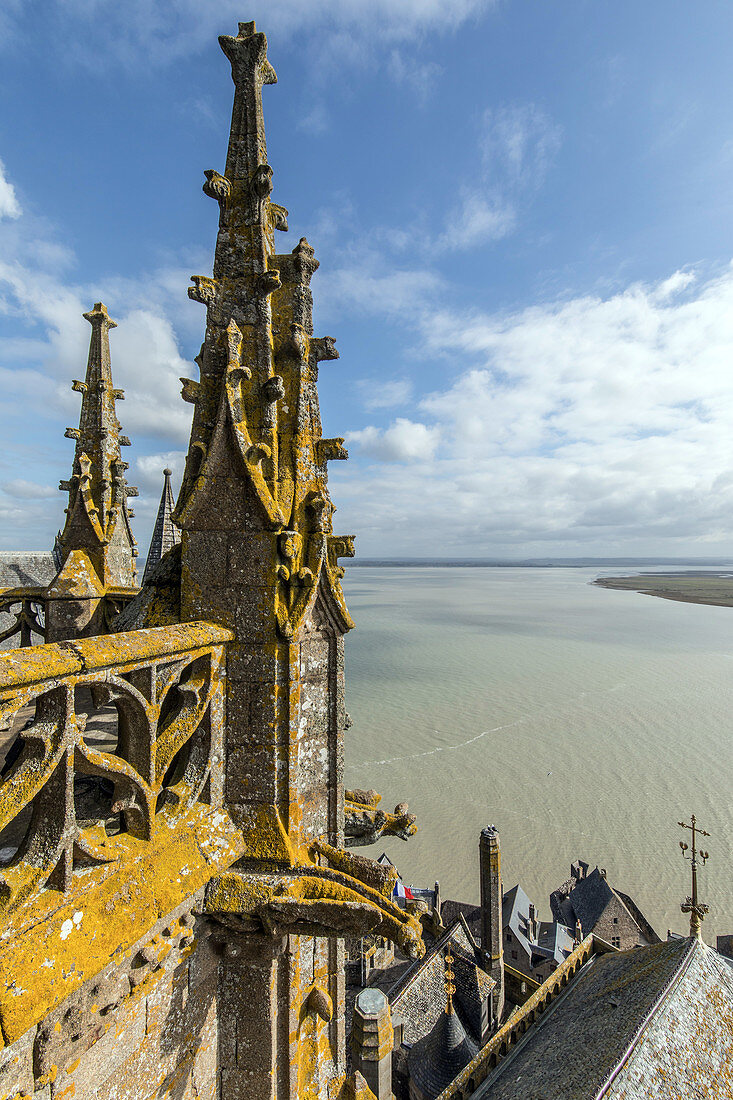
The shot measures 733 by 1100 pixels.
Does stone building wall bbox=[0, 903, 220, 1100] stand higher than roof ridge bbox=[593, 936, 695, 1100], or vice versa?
stone building wall bbox=[0, 903, 220, 1100]

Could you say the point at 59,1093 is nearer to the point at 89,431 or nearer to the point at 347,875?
the point at 347,875

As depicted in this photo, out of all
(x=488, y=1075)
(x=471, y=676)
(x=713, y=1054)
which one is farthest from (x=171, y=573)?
(x=471, y=676)

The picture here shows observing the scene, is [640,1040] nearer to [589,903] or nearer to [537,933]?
[589,903]

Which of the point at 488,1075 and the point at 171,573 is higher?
the point at 171,573

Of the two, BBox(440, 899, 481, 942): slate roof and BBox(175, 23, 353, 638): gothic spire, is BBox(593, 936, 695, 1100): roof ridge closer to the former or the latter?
BBox(175, 23, 353, 638): gothic spire

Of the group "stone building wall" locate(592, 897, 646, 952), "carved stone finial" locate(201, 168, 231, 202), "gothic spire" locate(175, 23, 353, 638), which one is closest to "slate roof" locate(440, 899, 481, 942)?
"stone building wall" locate(592, 897, 646, 952)

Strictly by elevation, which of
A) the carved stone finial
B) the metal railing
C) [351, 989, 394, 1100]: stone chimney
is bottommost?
[351, 989, 394, 1100]: stone chimney

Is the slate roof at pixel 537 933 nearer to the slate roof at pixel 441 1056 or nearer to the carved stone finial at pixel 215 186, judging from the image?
the slate roof at pixel 441 1056
